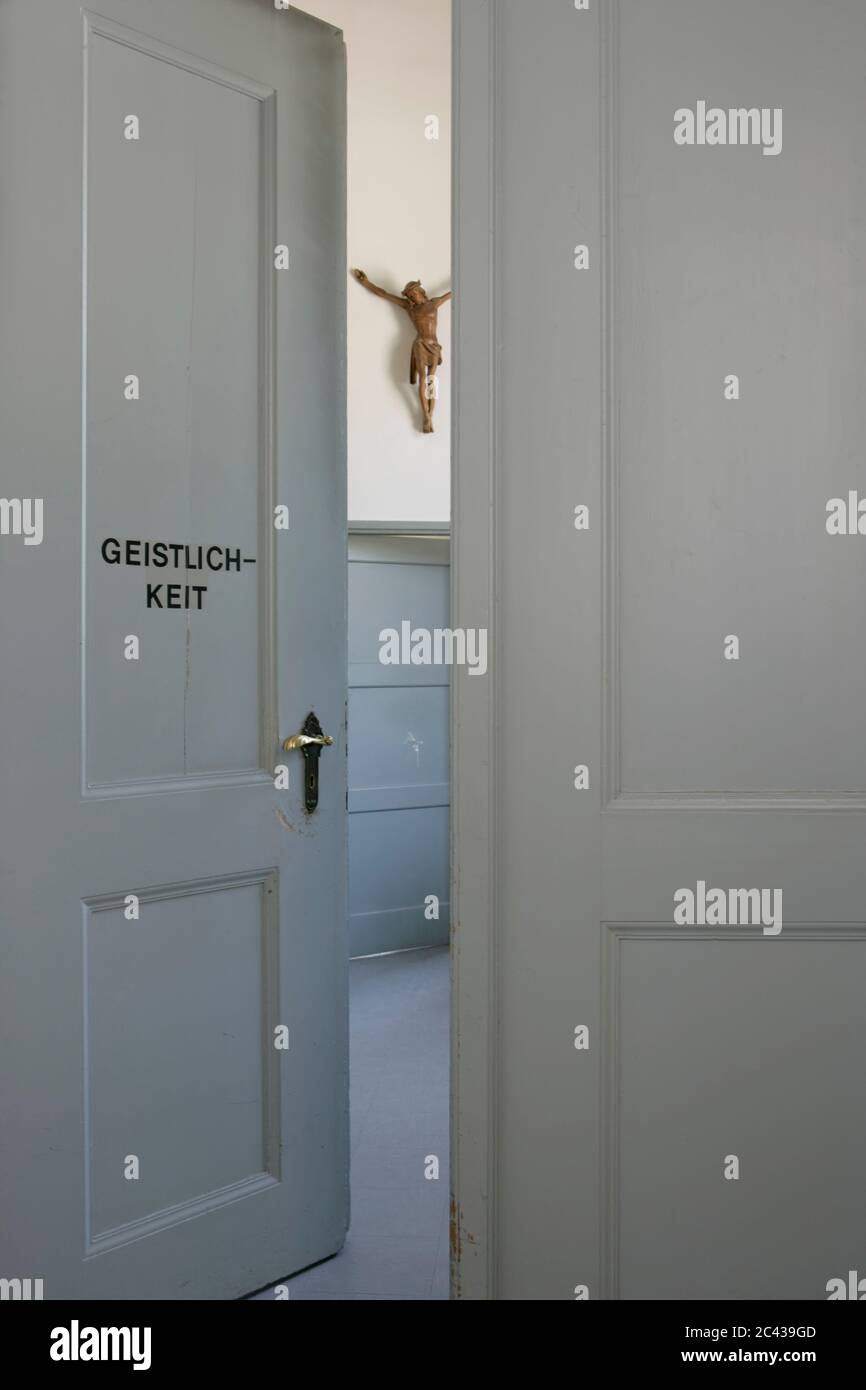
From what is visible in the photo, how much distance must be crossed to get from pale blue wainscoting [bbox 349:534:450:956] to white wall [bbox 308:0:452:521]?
10.5 inches

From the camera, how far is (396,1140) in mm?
3025

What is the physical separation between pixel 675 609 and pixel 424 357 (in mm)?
3453

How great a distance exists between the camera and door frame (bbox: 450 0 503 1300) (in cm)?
168

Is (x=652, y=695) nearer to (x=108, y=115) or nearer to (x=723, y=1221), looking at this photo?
(x=723, y=1221)

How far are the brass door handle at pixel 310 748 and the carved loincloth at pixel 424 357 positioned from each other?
9.70 feet

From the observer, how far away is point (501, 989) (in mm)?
1710

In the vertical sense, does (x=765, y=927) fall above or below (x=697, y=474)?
below

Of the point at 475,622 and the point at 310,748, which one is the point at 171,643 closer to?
the point at 310,748

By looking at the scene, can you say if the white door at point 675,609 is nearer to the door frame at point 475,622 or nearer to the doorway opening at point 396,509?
the door frame at point 475,622

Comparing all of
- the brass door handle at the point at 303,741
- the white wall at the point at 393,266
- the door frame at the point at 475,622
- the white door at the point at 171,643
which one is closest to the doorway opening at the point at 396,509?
the white wall at the point at 393,266

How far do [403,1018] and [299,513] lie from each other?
7.74 ft

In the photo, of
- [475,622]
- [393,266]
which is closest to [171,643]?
[475,622]

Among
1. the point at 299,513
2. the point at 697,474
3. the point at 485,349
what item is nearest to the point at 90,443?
the point at 299,513

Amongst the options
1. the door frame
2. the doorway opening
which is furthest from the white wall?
the door frame
